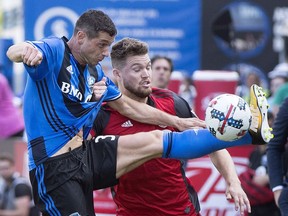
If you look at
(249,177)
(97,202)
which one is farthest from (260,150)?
(97,202)

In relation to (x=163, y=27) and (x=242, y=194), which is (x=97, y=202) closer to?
(x=242, y=194)

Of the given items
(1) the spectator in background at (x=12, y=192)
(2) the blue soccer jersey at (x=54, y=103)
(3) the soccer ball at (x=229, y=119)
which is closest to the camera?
(3) the soccer ball at (x=229, y=119)

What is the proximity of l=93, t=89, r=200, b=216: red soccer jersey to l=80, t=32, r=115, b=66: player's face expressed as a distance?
715 mm

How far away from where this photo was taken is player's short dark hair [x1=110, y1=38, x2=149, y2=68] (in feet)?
23.4

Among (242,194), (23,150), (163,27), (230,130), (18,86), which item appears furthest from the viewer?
(18,86)

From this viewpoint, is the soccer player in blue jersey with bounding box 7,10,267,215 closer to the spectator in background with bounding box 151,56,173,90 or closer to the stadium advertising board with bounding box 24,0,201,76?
the spectator in background with bounding box 151,56,173,90

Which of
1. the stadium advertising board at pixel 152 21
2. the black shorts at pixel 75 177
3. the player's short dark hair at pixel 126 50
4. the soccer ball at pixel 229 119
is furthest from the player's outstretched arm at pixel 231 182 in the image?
the stadium advertising board at pixel 152 21

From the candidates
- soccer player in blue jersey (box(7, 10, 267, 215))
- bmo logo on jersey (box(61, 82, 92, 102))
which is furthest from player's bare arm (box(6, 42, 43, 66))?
bmo logo on jersey (box(61, 82, 92, 102))

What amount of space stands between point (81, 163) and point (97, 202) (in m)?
3.74

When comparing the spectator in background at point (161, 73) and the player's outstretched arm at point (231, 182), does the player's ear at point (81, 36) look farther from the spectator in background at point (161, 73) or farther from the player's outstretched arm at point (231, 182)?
the spectator in background at point (161, 73)

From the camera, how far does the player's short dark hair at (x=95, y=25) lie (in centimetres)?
651

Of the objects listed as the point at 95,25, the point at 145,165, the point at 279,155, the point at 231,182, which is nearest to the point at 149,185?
the point at 145,165

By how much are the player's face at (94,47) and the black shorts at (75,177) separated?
1.98ft

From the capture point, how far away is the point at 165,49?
1477cm
